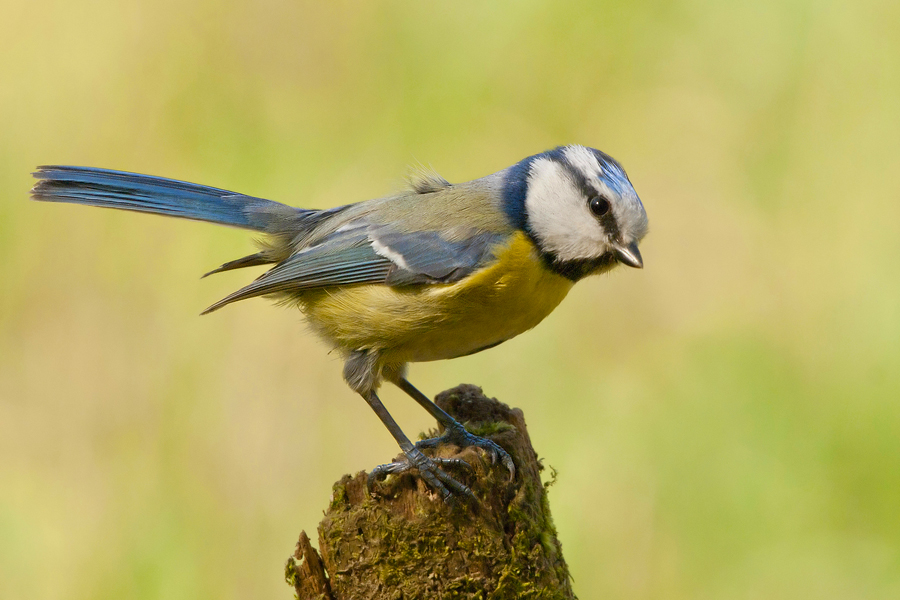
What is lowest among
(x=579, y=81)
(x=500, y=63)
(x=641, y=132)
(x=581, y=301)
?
(x=581, y=301)

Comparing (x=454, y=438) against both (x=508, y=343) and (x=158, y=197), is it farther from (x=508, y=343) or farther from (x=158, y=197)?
(x=508, y=343)

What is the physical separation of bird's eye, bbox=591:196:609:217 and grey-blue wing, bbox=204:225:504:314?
1.07ft

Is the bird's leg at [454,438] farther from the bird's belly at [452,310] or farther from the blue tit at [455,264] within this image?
the bird's belly at [452,310]

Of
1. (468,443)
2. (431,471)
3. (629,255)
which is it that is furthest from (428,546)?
(629,255)

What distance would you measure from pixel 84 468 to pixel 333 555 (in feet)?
7.30

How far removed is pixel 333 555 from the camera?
7.72 ft

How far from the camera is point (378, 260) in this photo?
2938mm

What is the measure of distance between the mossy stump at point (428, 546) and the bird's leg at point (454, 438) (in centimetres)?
6

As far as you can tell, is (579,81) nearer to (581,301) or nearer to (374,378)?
(581,301)

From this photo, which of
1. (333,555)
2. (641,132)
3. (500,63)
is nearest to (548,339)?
(641,132)

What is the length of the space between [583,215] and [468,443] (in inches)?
33.7

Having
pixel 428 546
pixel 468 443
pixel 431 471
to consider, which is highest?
pixel 468 443

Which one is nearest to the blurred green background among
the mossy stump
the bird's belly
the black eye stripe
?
the bird's belly

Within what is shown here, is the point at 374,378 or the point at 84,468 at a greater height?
A: the point at 84,468
